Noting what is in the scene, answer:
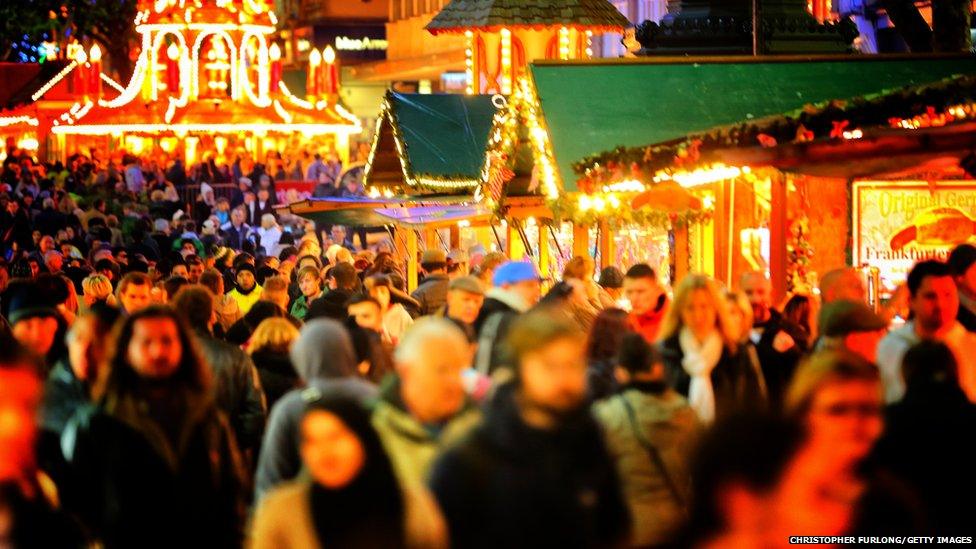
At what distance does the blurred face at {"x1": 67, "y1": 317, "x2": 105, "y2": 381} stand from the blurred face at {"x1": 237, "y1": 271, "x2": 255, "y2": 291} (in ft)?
27.7

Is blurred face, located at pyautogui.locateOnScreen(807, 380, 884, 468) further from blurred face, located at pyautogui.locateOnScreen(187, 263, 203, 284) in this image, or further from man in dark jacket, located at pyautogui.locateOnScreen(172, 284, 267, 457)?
blurred face, located at pyautogui.locateOnScreen(187, 263, 203, 284)

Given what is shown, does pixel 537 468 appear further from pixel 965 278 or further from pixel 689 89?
pixel 689 89

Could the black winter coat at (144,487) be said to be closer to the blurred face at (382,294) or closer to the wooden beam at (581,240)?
the blurred face at (382,294)

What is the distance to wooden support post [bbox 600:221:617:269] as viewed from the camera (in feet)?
59.5

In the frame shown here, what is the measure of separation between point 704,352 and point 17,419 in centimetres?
398

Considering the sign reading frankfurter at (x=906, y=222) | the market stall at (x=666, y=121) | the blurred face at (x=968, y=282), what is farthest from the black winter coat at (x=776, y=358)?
the market stall at (x=666, y=121)

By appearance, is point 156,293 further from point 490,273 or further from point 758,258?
point 758,258

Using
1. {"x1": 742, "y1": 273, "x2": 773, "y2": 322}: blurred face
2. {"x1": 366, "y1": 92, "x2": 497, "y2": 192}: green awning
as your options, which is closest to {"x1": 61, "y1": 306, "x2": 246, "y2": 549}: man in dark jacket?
{"x1": 742, "y1": 273, "x2": 773, "y2": 322}: blurred face

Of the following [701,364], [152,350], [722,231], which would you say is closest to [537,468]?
[152,350]

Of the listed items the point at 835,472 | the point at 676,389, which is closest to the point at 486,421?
the point at 835,472

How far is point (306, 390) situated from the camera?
296 inches

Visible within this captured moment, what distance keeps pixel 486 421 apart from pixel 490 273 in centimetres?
966

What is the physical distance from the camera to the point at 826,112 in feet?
41.2

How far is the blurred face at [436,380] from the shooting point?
689 centimetres
